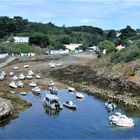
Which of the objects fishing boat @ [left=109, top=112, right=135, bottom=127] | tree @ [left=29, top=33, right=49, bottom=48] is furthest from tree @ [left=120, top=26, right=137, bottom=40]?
fishing boat @ [left=109, top=112, right=135, bottom=127]

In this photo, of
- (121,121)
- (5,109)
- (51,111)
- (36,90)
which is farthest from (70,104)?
(36,90)

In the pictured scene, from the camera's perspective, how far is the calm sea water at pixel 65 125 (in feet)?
177

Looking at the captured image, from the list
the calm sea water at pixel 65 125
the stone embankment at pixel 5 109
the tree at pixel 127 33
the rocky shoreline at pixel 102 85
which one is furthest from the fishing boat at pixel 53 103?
the tree at pixel 127 33

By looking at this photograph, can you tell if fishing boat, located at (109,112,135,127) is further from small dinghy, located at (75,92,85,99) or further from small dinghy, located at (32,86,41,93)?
small dinghy, located at (32,86,41,93)

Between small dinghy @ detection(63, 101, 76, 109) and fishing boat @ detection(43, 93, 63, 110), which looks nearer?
fishing boat @ detection(43, 93, 63, 110)

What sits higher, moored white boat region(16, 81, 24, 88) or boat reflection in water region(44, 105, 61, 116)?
moored white boat region(16, 81, 24, 88)

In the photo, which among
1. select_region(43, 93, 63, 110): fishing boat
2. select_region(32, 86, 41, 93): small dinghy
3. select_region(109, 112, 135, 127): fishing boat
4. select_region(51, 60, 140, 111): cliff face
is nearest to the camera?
select_region(109, 112, 135, 127): fishing boat

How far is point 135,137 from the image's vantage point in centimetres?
5350

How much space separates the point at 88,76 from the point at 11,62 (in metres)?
32.7

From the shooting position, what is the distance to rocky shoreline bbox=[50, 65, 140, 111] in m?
75.6

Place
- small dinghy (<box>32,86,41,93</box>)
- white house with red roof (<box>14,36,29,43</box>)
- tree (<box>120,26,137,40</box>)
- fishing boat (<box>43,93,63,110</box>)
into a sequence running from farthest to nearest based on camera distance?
tree (<box>120,26,137,40</box>) → white house with red roof (<box>14,36,29,43</box>) → small dinghy (<box>32,86,41,93</box>) → fishing boat (<box>43,93,63,110</box>)

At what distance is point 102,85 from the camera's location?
89125 mm

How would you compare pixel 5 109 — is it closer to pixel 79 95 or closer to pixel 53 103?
pixel 53 103

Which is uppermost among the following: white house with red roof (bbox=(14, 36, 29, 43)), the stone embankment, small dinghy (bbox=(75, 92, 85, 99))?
white house with red roof (bbox=(14, 36, 29, 43))
